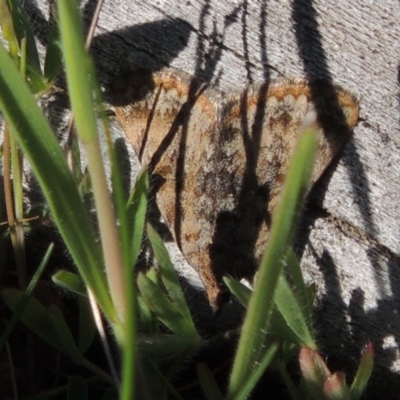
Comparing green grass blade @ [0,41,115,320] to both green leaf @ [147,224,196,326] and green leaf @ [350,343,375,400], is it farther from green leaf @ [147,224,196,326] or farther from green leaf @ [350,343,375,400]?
green leaf @ [350,343,375,400]

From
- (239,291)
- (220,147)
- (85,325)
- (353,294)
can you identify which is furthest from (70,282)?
(353,294)

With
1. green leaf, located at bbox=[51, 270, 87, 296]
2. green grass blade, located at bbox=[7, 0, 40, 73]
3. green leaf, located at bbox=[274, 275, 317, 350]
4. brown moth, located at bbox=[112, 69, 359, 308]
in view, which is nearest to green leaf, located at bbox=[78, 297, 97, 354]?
green leaf, located at bbox=[51, 270, 87, 296]

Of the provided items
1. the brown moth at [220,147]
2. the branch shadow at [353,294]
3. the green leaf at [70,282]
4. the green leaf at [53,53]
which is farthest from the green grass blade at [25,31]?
the branch shadow at [353,294]

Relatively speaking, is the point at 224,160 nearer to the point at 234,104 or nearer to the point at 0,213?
the point at 234,104

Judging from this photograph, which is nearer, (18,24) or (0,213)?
(18,24)

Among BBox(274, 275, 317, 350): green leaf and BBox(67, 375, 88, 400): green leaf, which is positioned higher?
BBox(274, 275, 317, 350): green leaf

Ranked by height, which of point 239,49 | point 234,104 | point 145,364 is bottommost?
point 145,364

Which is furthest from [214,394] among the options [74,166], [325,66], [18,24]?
[18,24]

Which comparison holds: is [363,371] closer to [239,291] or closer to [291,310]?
[291,310]
